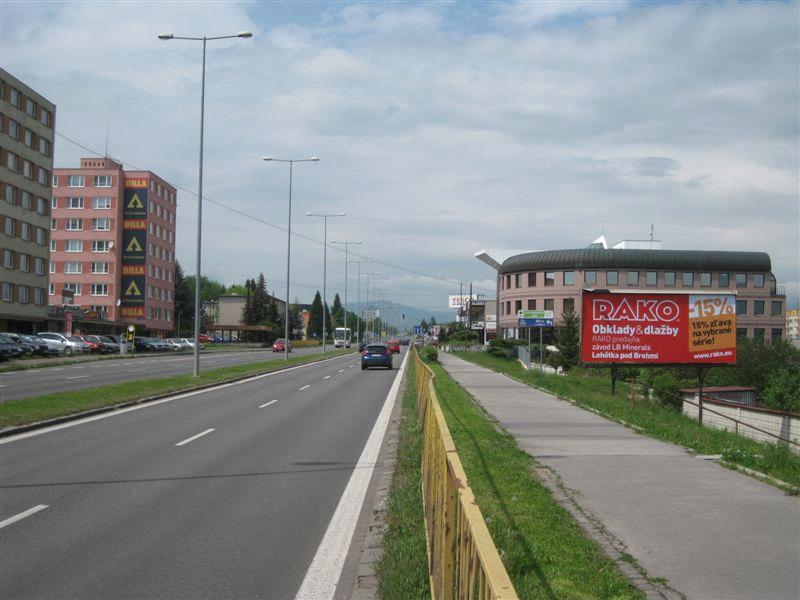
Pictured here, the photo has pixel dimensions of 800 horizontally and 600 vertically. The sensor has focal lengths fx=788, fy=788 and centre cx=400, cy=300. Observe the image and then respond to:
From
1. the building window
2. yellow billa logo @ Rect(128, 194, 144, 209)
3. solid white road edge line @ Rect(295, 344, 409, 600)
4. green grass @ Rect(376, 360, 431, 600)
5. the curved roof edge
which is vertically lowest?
solid white road edge line @ Rect(295, 344, 409, 600)

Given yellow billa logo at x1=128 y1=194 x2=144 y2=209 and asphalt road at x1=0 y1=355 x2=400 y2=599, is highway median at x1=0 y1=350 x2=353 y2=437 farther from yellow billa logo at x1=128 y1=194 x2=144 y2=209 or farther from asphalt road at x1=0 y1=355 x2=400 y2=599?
yellow billa logo at x1=128 y1=194 x2=144 y2=209

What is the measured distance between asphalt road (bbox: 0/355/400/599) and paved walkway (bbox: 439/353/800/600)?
9.59 feet

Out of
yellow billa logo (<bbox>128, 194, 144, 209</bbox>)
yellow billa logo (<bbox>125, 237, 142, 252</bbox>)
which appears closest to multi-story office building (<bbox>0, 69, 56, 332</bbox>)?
yellow billa logo (<bbox>128, 194, 144, 209</bbox>)

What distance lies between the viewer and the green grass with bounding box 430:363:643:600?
562 centimetres

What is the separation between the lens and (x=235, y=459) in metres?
11.9

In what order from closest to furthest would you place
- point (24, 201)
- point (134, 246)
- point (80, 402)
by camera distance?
point (80, 402)
point (24, 201)
point (134, 246)

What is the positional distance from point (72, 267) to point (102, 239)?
545cm

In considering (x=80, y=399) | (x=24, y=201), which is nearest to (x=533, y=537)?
(x=80, y=399)

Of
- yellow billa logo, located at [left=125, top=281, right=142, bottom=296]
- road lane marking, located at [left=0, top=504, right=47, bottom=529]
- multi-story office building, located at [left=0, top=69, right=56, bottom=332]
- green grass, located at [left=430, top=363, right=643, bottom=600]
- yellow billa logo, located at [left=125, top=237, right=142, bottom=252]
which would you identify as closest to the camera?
green grass, located at [left=430, top=363, right=643, bottom=600]

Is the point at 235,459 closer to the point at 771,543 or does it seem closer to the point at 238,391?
the point at 771,543

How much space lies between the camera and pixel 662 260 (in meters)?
89.6

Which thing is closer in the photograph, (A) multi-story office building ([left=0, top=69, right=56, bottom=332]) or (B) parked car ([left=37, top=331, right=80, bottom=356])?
(B) parked car ([left=37, top=331, right=80, bottom=356])

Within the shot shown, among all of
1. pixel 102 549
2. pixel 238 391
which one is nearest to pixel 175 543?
pixel 102 549

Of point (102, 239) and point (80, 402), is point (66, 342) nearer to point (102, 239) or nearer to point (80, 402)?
point (102, 239)
